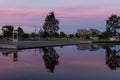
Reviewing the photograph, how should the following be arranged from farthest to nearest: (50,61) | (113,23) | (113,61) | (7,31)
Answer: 1. (113,23)
2. (7,31)
3. (113,61)
4. (50,61)

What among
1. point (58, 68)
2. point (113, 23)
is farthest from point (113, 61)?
point (113, 23)

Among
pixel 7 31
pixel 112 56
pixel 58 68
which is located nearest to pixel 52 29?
pixel 7 31

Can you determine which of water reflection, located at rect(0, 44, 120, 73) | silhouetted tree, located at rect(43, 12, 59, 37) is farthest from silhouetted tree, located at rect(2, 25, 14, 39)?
water reflection, located at rect(0, 44, 120, 73)

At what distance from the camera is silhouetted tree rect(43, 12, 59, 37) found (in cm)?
9706

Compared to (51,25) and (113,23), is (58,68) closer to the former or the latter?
(51,25)

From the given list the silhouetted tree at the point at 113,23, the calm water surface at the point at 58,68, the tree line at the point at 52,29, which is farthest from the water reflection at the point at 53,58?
the silhouetted tree at the point at 113,23

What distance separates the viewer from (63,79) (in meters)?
12.0

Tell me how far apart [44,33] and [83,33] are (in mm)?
36779

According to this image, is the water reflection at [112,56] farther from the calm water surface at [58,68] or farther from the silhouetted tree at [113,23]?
the silhouetted tree at [113,23]

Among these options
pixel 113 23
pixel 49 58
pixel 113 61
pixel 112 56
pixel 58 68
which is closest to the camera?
pixel 58 68

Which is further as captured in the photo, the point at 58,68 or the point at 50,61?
the point at 50,61

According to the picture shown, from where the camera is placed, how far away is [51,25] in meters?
97.0

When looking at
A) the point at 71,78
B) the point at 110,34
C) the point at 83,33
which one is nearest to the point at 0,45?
the point at 71,78

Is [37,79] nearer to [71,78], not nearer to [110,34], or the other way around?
[71,78]
